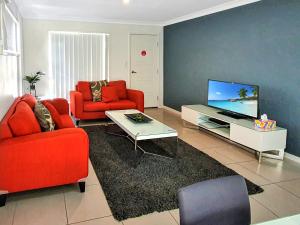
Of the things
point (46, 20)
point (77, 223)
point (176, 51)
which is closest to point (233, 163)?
point (77, 223)

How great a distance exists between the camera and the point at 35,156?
257 centimetres

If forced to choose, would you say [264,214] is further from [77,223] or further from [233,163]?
[77,223]

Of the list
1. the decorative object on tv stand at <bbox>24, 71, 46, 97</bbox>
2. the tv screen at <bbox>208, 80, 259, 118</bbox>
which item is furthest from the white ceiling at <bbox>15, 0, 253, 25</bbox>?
the tv screen at <bbox>208, 80, 259, 118</bbox>

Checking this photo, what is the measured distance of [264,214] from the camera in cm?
252

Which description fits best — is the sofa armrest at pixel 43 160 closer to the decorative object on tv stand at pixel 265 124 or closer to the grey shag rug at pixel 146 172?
the grey shag rug at pixel 146 172

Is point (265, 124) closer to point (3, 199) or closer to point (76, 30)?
point (3, 199)

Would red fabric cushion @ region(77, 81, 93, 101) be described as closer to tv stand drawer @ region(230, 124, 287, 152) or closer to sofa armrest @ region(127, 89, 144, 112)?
sofa armrest @ region(127, 89, 144, 112)

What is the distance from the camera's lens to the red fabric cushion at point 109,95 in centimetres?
595

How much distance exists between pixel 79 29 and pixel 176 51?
237cm

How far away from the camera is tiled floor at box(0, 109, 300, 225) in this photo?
Answer: 94.3 inches

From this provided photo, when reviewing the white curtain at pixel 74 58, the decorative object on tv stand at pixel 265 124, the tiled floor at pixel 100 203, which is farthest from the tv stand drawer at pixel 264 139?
the white curtain at pixel 74 58

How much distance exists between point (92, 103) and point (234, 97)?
9.29ft

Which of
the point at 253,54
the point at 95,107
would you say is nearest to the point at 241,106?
the point at 253,54

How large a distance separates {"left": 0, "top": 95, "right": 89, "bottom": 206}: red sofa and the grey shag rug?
48cm
